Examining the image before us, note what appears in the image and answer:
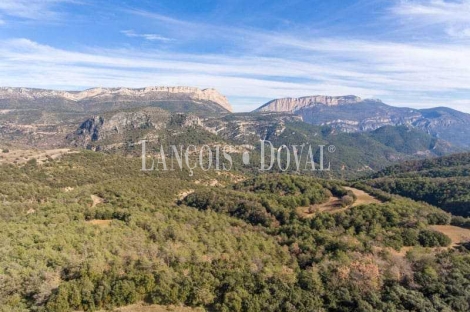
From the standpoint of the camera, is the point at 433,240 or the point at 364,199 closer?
the point at 433,240

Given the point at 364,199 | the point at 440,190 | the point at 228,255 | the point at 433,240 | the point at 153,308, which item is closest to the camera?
the point at 153,308

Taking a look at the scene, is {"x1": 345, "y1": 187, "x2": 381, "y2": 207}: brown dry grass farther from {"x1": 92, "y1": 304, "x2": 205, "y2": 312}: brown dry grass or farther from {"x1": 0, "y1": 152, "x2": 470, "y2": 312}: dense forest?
{"x1": 92, "y1": 304, "x2": 205, "y2": 312}: brown dry grass

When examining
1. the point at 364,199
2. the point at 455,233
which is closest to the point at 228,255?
the point at 455,233

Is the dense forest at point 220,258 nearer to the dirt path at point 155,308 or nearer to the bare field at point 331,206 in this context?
the dirt path at point 155,308

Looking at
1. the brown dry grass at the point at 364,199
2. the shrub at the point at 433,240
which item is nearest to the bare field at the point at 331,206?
the brown dry grass at the point at 364,199

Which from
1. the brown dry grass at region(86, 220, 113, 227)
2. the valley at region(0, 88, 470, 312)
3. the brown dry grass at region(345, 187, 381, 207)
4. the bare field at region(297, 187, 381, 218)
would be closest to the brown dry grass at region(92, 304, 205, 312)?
the valley at region(0, 88, 470, 312)

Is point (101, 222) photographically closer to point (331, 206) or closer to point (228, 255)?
point (228, 255)

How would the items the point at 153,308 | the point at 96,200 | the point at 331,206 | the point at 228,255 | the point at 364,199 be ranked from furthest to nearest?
the point at 364,199 → the point at 331,206 → the point at 96,200 → the point at 228,255 → the point at 153,308

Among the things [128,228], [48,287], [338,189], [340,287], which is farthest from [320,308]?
[338,189]

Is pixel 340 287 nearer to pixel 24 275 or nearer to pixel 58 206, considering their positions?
pixel 24 275

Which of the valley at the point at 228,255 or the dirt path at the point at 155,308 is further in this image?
the valley at the point at 228,255
